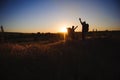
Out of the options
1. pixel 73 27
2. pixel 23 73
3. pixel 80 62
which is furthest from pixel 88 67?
pixel 73 27

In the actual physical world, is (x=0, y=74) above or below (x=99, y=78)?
above

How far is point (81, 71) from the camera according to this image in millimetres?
10953

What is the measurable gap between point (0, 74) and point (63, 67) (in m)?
3.36

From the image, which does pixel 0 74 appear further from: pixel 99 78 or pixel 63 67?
pixel 99 78

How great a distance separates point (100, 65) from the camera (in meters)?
12.4

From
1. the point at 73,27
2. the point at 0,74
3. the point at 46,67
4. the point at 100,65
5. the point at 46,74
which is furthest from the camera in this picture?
the point at 73,27

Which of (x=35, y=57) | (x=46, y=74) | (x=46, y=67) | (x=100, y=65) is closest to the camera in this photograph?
(x=46, y=74)

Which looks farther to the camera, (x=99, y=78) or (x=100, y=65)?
(x=100, y=65)

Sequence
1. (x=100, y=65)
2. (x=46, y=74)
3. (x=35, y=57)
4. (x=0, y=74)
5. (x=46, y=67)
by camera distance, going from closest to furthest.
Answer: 1. (x=0, y=74)
2. (x=46, y=74)
3. (x=46, y=67)
4. (x=35, y=57)
5. (x=100, y=65)

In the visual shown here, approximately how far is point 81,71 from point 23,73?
322 centimetres

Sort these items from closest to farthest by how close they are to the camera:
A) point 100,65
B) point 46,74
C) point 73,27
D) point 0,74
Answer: point 0,74
point 46,74
point 100,65
point 73,27

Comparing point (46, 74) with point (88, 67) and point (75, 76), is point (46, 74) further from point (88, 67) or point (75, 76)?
point (88, 67)

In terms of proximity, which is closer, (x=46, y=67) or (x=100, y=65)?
(x=46, y=67)

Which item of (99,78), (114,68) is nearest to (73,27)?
(114,68)
